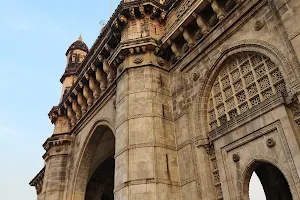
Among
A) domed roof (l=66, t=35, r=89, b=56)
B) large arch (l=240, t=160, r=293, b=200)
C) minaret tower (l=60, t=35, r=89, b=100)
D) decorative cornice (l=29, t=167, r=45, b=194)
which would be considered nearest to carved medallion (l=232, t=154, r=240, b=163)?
large arch (l=240, t=160, r=293, b=200)

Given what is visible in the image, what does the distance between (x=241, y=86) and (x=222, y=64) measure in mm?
907

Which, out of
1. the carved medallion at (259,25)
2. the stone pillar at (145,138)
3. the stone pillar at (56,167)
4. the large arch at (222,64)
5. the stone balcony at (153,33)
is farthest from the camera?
the stone pillar at (56,167)

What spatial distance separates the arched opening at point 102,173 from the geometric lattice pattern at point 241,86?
22.4 feet

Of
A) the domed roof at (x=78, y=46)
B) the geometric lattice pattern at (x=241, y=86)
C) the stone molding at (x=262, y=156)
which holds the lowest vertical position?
the stone molding at (x=262, y=156)

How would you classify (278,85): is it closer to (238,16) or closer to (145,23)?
(238,16)

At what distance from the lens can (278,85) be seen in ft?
19.2

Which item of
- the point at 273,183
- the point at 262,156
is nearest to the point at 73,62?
the point at 273,183

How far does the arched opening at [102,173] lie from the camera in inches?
531

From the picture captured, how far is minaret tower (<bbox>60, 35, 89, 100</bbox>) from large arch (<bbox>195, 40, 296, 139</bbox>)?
393 inches

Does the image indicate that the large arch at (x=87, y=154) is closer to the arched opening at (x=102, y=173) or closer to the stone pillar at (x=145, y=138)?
the arched opening at (x=102, y=173)

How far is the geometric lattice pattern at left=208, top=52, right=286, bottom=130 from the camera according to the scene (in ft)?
Answer: 19.8

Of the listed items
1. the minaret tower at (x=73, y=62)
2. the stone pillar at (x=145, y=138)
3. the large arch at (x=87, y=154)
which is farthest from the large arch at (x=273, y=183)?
the minaret tower at (x=73, y=62)

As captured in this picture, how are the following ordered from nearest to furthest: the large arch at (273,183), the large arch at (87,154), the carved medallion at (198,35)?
the carved medallion at (198,35) < the large arch at (273,183) < the large arch at (87,154)

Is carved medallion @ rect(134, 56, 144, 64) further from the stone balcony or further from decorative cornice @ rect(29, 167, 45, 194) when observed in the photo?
decorative cornice @ rect(29, 167, 45, 194)
